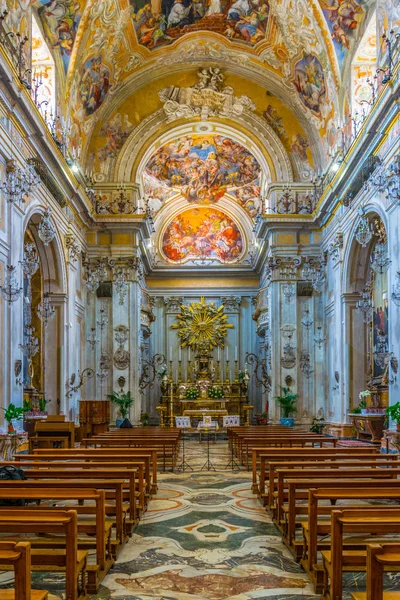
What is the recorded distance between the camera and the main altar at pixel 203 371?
2779cm

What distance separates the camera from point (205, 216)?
35500 mm

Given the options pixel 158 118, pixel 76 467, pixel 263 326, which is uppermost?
pixel 158 118

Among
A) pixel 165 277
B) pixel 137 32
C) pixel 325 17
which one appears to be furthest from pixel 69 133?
pixel 165 277

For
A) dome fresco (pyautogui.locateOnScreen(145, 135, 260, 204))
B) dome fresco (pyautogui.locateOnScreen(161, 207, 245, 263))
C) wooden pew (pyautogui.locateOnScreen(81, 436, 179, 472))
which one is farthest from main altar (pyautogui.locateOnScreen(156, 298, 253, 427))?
wooden pew (pyautogui.locateOnScreen(81, 436, 179, 472))

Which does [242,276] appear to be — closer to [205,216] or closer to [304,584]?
[205,216]

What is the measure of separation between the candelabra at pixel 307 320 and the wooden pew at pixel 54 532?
20.2 metres

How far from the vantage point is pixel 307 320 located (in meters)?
24.6

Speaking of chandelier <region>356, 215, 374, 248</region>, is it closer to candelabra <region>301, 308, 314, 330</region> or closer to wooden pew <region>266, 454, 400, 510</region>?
candelabra <region>301, 308, 314, 330</region>

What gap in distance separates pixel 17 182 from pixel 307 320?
13.8 meters

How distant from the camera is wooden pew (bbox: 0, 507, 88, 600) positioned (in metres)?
4.30

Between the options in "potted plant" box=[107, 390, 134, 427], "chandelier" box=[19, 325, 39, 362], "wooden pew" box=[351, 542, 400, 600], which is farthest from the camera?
"potted plant" box=[107, 390, 134, 427]

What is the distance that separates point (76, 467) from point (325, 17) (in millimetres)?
15761

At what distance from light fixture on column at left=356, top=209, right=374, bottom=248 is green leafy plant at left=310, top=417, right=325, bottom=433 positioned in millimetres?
7095

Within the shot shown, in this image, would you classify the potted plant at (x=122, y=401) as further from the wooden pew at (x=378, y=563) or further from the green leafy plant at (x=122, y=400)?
the wooden pew at (x=378, y=563)
